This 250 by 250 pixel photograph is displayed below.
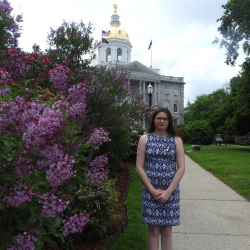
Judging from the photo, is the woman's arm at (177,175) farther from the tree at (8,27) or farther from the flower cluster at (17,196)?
the tree at (8,27)

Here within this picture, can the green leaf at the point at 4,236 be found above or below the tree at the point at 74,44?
below

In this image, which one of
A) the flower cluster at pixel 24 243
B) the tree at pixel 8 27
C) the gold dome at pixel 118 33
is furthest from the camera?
the gold dome at pixel 118 33

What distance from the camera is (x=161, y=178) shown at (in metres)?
3.59

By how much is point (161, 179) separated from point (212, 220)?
3039 mm

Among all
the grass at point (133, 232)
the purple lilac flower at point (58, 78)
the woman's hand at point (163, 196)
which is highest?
the purple lilac flower at point (58, 78)

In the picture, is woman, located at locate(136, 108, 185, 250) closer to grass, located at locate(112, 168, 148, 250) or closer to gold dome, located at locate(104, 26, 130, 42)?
grass, located at locate(112, 168, 148, 250)

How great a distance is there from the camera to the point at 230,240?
490 centimetres

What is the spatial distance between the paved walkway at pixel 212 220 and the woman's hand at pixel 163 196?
1610 millimetres

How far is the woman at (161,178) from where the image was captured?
354 cm

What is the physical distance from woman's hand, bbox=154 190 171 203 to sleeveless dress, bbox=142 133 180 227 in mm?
95

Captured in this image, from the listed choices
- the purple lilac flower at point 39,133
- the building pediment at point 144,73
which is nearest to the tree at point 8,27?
the purple lilac flower at point 39,133

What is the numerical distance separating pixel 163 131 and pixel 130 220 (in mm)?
2780

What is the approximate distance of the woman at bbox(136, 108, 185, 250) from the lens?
140 inches

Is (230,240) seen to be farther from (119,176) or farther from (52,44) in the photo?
(52,44)
